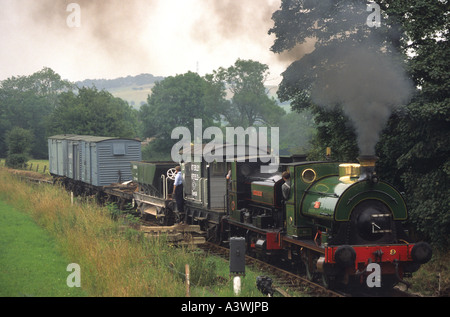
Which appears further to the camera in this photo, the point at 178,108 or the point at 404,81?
the point at 178,108

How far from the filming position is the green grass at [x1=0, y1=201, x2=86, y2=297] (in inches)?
418

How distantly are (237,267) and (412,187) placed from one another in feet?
21.9

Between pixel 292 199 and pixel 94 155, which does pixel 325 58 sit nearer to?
pixel 292 199

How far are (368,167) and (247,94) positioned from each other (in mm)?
47594

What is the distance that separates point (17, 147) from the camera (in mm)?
47406

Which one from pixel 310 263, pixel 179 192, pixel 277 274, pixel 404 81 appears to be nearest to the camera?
pixel 310 263

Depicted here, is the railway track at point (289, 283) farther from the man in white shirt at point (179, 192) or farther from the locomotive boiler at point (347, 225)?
Result: the man in white shirt at point (179, 192)

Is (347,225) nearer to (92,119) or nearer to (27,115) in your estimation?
(92,119)

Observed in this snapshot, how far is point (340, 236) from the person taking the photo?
10.8 meters

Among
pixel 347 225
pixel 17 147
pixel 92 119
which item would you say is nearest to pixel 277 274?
pixel 347 225

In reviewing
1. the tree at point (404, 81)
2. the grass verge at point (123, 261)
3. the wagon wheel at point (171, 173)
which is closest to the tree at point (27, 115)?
the wagon wheel at point (171, 173)

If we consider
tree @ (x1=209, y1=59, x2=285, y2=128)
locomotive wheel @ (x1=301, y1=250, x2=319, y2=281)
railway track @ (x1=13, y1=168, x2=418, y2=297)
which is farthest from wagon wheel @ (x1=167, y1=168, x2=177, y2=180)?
tree @ (x1=209, y1=59, x2=285, y2=128)

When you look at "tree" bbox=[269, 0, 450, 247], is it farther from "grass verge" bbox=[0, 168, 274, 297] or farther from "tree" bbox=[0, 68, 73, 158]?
"tree" bbox=[0, 68, 73, 158]

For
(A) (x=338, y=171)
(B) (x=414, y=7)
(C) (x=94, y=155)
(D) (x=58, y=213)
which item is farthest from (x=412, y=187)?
(C) (x=94, y=155)
